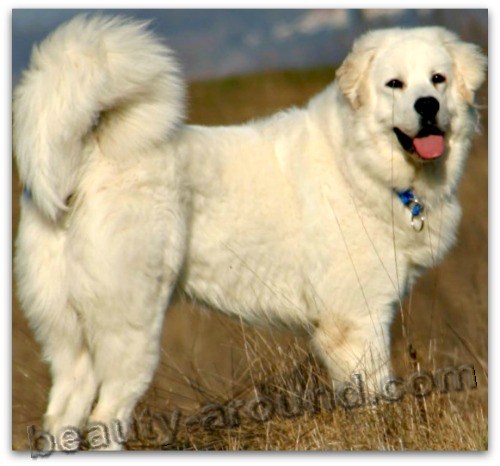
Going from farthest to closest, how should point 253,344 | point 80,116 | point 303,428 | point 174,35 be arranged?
point 174,35 → point 253,344 → point 303,428 → point 80,116

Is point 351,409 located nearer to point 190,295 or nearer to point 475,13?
point 190,295

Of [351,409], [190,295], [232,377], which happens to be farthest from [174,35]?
[351,409]

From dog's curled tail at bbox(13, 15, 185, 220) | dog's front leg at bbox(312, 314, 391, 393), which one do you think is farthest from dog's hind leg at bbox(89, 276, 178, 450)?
dog's front leg at bbox(312, 314, 391, 393)

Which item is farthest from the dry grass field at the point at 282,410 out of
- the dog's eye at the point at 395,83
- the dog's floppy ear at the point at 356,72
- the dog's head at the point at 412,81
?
the dog's floppy ear at the point at 356,72

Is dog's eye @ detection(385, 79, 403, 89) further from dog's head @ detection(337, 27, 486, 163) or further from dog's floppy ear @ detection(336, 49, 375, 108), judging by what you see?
dog's floppy ear @ detection(336, 49, 375, 108)

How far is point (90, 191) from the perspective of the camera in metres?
3.29

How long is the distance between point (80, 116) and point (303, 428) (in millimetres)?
1444

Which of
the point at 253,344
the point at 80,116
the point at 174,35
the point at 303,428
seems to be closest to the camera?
the point at 80,116

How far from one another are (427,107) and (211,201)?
89cm

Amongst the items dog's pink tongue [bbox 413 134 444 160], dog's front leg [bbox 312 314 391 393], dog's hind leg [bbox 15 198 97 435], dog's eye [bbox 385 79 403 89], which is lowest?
dog's front leg [bbox 312 314 391 393]

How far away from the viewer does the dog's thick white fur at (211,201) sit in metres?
3.26

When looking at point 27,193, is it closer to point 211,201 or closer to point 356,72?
point 211,201

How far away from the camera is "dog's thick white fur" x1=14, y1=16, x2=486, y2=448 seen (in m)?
3.26

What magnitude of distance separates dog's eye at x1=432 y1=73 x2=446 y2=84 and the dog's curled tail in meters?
1.00
